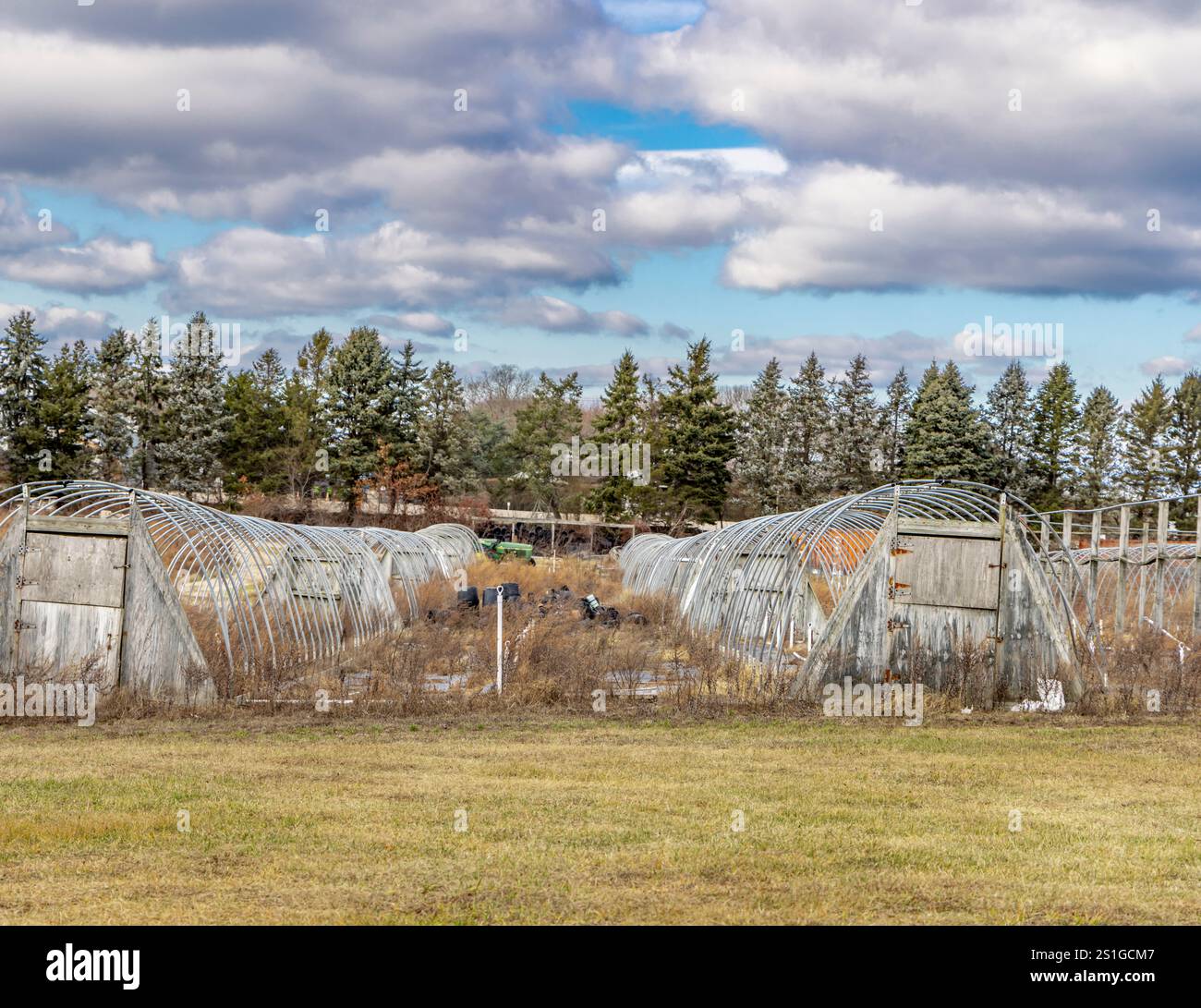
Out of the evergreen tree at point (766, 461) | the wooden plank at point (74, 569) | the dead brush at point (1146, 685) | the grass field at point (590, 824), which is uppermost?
the evergreen tree at point (766, 461)

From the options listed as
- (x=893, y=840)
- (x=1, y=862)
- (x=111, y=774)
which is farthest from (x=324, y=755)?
(x=893, y=840)

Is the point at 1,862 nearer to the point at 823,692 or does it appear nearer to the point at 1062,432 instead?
the point at 823,692

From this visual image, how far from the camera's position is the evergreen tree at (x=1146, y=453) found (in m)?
71.1

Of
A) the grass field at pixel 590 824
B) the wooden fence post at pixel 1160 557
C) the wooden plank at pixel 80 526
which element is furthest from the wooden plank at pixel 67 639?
the wooden fence post at pixel 1160 557

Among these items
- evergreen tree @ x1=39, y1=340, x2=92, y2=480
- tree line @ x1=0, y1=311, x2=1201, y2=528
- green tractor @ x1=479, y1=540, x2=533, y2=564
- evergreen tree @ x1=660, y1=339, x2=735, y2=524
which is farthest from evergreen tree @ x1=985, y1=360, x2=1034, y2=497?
evergreen tree @ x1=39, y1=340, x2=92, y2=480

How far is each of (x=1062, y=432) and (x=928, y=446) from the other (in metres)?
14.1

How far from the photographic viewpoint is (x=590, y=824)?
31.0ft

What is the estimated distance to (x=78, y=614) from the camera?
15523mm

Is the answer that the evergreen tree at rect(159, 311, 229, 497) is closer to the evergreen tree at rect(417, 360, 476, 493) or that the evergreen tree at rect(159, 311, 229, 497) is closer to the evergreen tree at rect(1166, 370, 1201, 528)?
the evergreen tree at rect(417, 360, 476, 493)

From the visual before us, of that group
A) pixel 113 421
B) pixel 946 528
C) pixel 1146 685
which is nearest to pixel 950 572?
pixel 946 528

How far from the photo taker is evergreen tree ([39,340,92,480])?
5491 cm

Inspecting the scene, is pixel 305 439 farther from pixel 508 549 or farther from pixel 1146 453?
pixel 1146 453

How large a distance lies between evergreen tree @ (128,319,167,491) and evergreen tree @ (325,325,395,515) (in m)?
→ 8.82

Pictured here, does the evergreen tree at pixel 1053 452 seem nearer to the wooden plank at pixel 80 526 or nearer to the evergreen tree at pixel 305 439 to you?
the evergreen tree at pixel 305 439
